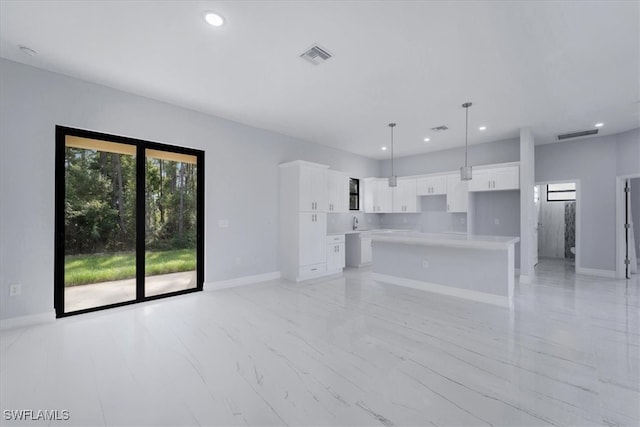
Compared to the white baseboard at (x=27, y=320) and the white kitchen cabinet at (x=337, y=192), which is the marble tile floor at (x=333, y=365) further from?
the white kitchen cabinet at (x=337, y=192)

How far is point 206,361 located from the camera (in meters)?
2.33

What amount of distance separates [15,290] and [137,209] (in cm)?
147

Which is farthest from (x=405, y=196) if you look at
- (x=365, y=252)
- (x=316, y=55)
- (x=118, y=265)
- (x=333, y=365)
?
(x=118, y=265)

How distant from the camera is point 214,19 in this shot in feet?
7.55

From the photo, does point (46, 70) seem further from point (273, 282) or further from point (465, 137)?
point (465, 137)

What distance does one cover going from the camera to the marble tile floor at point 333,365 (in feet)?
5.66

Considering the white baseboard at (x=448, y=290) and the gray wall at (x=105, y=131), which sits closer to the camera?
the gray wall at (x=105, y=131)

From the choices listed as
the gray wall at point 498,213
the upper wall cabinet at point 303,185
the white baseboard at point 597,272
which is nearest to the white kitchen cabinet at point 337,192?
the upper wall cabinet at point 303,185

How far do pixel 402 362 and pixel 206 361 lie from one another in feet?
5.54

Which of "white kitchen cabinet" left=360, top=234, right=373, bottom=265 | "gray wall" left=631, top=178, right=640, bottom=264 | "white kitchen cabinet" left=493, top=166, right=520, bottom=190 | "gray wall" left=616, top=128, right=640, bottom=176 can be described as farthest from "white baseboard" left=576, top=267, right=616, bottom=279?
"white kitchen cabinet" left=360, top=234, right=373, bottom=265

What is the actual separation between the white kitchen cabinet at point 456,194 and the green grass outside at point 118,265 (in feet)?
18.3

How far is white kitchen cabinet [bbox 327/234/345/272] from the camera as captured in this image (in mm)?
5863

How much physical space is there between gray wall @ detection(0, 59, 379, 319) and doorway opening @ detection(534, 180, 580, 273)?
7482 mm

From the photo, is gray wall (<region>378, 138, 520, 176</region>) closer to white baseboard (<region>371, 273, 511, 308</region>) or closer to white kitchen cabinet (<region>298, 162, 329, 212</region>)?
white kitchen cabinet (<region>298, 162, 329, 212</region>)
